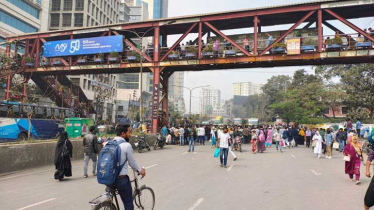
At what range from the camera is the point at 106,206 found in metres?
4.26

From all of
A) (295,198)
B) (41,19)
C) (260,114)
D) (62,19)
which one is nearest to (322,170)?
(295,198)

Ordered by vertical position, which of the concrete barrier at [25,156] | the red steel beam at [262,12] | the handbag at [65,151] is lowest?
the concrete barrier at [25,156]

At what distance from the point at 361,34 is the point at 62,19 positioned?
54.7 metres

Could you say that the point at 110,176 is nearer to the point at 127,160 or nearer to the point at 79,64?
the point at 127,160

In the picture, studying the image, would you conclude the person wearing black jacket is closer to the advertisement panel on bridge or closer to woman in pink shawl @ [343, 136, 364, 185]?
woman in pink shawl @ [343, 136, 364, 185]

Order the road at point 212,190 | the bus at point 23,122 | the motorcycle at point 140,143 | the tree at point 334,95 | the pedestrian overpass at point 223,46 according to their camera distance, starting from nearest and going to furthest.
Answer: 1. the road at point 212,190
2. the motorcycle at point 140,143
3. the bus at point 23,122
4. the pedestrian overpass at point 223,46
5. the tree at point 334,95

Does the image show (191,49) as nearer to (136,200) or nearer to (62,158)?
(62,158)

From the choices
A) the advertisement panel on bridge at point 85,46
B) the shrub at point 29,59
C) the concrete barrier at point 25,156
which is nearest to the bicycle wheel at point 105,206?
the concrete barrier at point 25,156

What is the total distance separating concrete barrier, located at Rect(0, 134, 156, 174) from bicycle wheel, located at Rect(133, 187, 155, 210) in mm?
6938

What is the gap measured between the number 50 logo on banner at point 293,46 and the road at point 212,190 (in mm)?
13322

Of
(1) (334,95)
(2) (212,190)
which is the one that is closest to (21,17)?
(2) (212,190)

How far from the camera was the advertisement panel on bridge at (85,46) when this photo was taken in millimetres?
27656

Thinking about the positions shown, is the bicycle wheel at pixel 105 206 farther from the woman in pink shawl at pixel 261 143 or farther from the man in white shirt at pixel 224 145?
the woman in pink shawl at pixel 261 143

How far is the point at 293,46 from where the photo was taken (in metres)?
23.0
